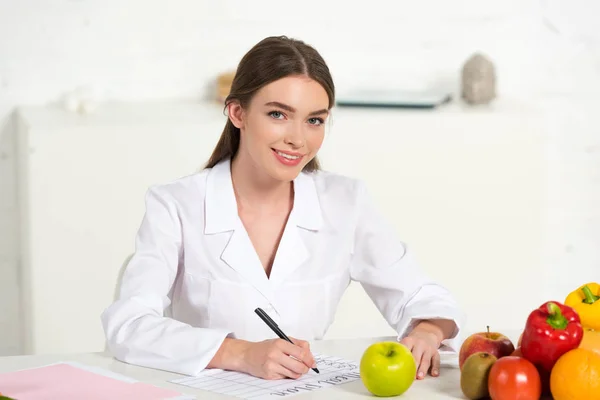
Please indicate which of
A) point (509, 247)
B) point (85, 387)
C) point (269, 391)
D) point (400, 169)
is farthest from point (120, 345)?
point (509, 247)

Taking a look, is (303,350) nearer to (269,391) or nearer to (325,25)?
(269,391)

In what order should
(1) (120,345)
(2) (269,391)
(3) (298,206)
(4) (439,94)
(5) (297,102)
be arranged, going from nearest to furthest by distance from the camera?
1. (2) (269,391)
2. (1) (120,345)
3. (5) (297,102)
4. (3) (298,206)
5. (4) (439,94)

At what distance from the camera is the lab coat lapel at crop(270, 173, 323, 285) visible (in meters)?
2.08

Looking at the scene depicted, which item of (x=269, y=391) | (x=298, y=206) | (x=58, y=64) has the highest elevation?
(x=58, y=64)

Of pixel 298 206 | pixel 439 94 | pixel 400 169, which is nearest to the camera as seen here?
pixel 298 206

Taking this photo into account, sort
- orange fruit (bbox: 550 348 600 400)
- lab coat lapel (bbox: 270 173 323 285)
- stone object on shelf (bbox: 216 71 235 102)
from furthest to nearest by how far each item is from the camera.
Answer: stone object on shelf (bbox: 216 71 235 102), lab coat lapel (bbox: 270 173 323 285), orange fruit (bbox: 550 348 600 400)

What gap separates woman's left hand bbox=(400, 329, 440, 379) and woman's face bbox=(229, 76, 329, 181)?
437mm

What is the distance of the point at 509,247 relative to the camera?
3.32m

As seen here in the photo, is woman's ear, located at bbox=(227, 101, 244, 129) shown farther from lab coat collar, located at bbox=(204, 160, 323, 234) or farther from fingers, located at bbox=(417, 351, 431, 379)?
fingers, located at bbox=(417, 351, 431, 379)

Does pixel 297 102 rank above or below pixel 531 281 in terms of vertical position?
above

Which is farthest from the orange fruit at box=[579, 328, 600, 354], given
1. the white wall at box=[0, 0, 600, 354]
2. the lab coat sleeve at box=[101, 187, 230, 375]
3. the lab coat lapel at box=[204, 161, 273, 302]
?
the white wall at box=[0, 0, 600, 354]

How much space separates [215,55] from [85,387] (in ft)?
6.39

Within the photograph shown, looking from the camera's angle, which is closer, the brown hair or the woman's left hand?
the woman's left hand

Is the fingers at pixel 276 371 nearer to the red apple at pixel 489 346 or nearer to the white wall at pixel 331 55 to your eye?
the red apple at pixel 489 346
